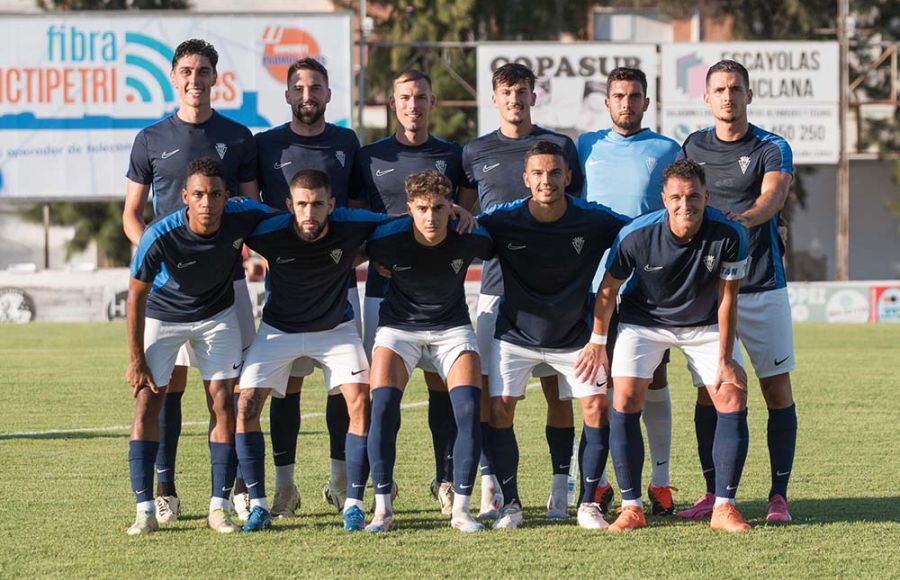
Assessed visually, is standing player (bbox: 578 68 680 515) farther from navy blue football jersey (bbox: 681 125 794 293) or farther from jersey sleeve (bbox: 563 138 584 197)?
navy blue football jersey (bbox: 681 125 794 293)

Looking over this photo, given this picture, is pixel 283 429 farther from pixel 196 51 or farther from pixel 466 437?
pixel 196 51

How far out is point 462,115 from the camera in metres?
31.2

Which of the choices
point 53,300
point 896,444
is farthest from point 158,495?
point 53,300

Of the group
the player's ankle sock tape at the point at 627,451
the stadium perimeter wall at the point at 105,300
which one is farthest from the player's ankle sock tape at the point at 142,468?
the stadium perimeter wall at the point at 105,300

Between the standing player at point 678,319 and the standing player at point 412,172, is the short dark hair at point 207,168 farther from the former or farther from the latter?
the standing player at point 678,319

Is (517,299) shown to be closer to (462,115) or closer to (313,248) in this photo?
(313,248)

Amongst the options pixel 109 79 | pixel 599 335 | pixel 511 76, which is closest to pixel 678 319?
pixel 599 335

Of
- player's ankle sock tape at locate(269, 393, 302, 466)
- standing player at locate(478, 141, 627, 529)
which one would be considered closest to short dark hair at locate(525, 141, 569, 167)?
standing player at locate(478, 141, 627, 529)

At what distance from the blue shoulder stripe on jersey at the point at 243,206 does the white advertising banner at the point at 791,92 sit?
2007 cm

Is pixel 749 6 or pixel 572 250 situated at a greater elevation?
pixel 749 6

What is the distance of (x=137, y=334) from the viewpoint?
20.9 feet

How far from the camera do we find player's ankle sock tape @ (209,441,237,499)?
6473 mm

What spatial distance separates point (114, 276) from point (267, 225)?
17499mm

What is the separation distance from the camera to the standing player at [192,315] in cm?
631
